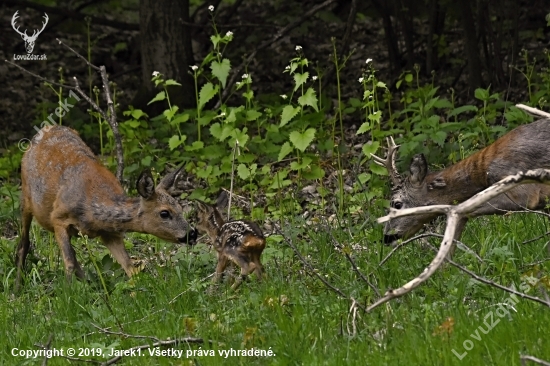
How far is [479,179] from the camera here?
342 inches

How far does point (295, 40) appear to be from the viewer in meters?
15.9

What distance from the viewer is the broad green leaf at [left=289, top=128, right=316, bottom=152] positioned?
973cm

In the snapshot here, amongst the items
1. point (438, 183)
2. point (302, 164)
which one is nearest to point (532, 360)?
point (438, 183)

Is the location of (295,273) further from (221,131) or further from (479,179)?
(221,131)

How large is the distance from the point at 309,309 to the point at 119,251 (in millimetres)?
3147

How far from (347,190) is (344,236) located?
2.35 metres

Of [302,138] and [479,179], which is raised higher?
[302,138]

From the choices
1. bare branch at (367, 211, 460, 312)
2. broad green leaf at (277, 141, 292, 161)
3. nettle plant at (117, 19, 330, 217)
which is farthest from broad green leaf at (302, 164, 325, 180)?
bare branch at (367, 211, 460, 312)

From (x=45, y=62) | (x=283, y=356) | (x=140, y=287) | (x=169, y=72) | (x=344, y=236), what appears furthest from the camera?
(x=45, y=62)

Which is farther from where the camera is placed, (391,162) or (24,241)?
(24,241)

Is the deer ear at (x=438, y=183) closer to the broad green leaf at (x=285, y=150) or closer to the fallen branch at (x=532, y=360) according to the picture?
the broad green leaf at (x=285, y=150)

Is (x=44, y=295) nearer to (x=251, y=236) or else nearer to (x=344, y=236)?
(x=251, y=236)

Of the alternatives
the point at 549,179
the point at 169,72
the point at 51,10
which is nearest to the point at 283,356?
the point at 549,179

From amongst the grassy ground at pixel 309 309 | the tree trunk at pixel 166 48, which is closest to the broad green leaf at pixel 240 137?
the grassy ground at pixel 309 309
